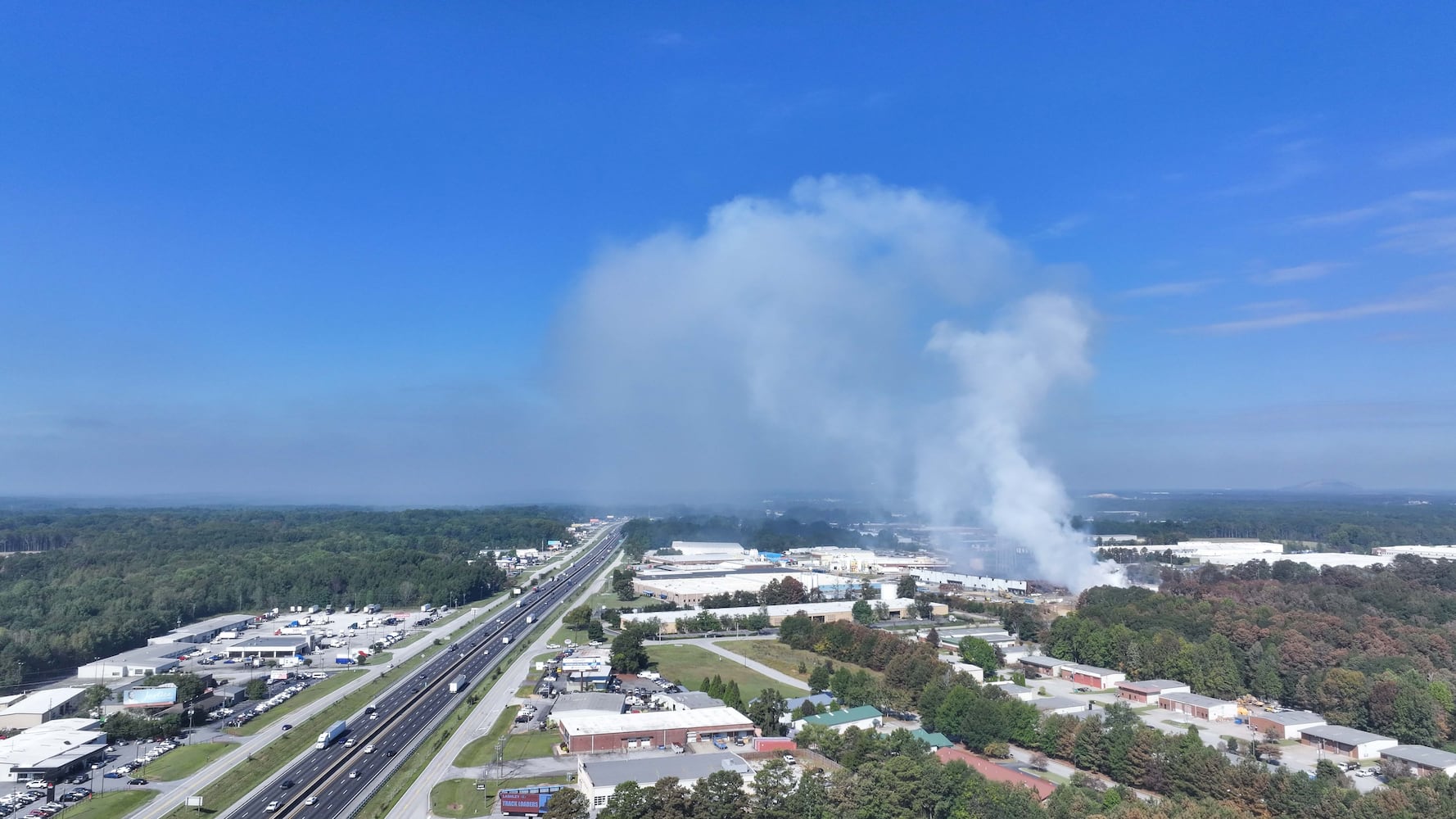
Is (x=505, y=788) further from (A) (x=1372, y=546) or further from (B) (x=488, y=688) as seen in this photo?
(A) (x=1372, y=546)

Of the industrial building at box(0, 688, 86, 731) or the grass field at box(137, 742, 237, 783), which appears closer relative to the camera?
the grass field at box(137, 742, 237, 783)

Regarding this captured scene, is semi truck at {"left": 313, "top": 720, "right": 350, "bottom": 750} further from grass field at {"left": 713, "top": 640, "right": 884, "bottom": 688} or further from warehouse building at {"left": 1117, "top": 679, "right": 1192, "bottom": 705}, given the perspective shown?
warehouse building at {"left": 1117, "top": 679, "right": 1192, "bottom": 705}

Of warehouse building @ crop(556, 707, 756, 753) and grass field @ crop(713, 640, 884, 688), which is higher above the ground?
warehouse building @ crop(556, 707, 756, 753)

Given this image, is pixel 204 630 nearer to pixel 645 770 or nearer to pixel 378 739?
pixel 378 739

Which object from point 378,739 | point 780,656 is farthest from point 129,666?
point 780,656

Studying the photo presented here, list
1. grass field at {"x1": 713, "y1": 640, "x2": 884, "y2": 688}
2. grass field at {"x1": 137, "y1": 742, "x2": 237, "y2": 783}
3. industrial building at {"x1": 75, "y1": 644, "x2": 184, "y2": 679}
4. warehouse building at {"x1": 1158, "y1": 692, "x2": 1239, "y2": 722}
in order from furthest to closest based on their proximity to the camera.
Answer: grass field at {"x1": 713, "y1": 640, "x2": 884, "y2": 688}
industrial building at {"x1": 75, "y1": 644, "x2": 184, "y2": 679}
warehouse building at {"x1": 1158, "y1": 692, "x2": 1239, "y2": 722}
grass field at {"x1": 137, "y1": 742, "x2": 237, "y2": 783}

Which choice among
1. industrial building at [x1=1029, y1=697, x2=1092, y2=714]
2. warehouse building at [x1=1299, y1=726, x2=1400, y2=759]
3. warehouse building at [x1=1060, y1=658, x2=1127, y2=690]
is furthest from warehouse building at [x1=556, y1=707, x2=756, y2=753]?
warehouse building at [x1=1299, y1=726, x2=1400, y2=759]

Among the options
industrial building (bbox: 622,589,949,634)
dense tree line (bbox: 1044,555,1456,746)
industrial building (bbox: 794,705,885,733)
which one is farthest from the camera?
industrial building (bbox: 622,589,949,634)
